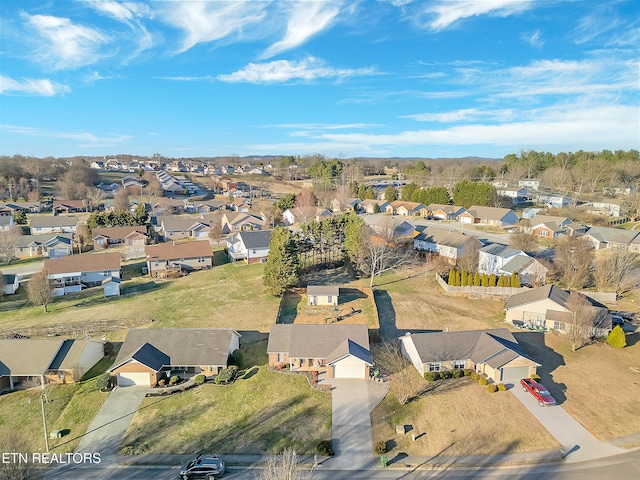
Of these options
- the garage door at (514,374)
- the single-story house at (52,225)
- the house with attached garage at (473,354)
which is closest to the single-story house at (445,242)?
the house with attached garage at (473,354)

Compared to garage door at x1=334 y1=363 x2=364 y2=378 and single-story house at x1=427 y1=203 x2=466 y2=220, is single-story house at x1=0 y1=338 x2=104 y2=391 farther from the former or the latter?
single-story house at x1=427 y1=203 x2=466 y2=220

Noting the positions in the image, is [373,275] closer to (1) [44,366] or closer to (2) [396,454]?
(2) [396,454]

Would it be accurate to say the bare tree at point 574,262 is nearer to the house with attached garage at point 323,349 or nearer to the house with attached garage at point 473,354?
the house with attached garage at point 473,354

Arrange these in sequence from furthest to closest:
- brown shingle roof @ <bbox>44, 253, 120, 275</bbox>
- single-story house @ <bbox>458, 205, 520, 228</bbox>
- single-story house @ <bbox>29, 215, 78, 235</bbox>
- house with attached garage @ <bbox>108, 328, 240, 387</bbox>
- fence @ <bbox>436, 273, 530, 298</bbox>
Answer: single-story house @ <bbox>458, 205, 520, 228</bbox>, single-story house @ <bbox>29, 215, 78, 235</bbox>, brown shingle roof @ <bbox>44, 253, 120, 275</bbox>, fence @ <bbox>436, 273, 530, 298</bbox>, house with attached garage @ <bbox>108, 328, 240, 387</bbox>

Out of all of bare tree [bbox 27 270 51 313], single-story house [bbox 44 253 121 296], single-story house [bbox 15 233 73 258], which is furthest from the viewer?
single-story house [bbox 15 233 73 258]

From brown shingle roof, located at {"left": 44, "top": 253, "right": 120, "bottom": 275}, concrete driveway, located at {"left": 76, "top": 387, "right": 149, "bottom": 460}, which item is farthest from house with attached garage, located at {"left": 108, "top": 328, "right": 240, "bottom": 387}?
brown shingle roof, located at {"left": 44, "top": 253, "right": 120, "bottom": 275}

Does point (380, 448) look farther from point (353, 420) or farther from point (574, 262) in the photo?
point (574, 262)
